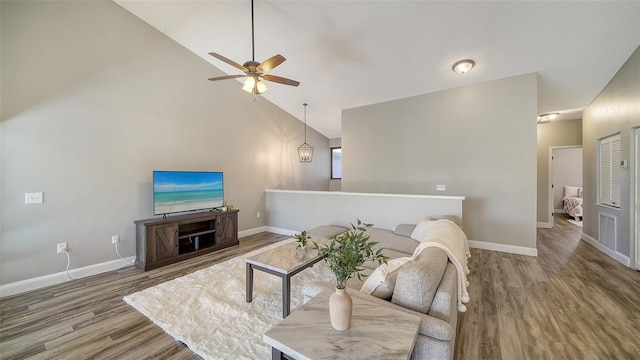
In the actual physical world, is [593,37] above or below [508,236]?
above

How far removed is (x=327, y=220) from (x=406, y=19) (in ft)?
11.6

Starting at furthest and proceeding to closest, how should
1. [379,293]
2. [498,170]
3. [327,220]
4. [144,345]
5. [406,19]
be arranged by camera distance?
[327,220] < [498,170] < [406,19] < [144,345] < [379,293]

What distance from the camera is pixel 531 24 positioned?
2.92 m

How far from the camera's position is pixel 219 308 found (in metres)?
2.39

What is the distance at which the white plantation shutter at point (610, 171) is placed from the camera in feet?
12.3

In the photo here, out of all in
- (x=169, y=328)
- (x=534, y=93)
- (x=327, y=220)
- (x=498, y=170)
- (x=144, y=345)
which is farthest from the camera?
(x=327, y=220)

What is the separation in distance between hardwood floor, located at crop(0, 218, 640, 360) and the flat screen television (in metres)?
0.95

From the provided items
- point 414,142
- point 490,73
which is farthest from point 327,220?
point 490,73

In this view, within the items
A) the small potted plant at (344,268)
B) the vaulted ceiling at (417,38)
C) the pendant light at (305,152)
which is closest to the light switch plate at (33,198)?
the vaulted ceiling at (417,38)

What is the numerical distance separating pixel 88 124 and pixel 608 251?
8147mm

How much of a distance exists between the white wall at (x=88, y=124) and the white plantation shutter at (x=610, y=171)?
6.87 m

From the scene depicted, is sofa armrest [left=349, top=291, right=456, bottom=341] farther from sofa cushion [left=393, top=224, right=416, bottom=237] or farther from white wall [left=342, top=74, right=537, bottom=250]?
white wall [left=342, top=74, right=537, bottom=250]

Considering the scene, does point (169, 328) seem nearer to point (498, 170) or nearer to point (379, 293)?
point (379, 293)

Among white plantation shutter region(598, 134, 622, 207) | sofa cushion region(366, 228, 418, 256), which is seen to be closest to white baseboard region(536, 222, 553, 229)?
white plantation shutter region(598, 134, 622, 207)
